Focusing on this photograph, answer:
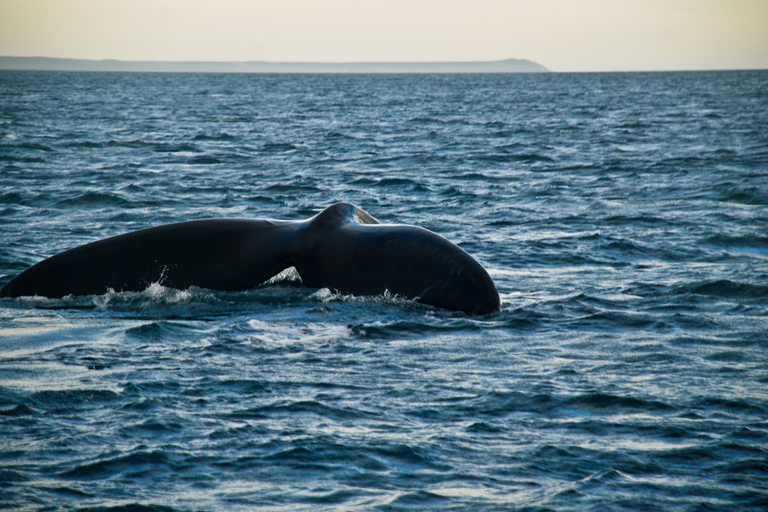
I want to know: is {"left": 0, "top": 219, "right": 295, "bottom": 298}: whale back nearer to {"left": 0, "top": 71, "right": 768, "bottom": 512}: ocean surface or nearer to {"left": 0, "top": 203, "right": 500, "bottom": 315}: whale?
{"left": 0, "top": 203, "right": 500, "bottom": 315}: whale

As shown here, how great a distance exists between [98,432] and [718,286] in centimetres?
597

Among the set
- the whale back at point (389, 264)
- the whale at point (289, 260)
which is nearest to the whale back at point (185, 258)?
the whale at point (289, 260)

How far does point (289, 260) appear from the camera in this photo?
248 inches

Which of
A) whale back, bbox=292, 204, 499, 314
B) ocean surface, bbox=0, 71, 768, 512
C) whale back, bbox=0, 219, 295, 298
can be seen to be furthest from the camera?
whale back, bbox=0, 219, 295, 298

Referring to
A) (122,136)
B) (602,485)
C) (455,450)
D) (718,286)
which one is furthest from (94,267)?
(122,136)

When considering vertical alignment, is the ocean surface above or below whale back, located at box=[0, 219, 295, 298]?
below

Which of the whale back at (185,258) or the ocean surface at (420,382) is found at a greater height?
the whale back at (185,258)

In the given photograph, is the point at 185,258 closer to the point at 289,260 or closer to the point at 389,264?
the point at 289,260

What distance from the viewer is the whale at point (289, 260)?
6.21m

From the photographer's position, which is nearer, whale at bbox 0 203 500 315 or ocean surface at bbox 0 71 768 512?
ocean surface at bbox 0 71 768 512

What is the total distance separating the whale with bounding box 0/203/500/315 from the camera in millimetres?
6211

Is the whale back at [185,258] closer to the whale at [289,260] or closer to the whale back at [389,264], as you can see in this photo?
the whale at [289,260]

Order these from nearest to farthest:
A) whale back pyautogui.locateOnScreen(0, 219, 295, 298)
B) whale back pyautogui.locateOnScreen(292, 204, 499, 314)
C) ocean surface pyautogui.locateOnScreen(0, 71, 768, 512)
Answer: ocean surface pyautogui.locateOnScreen(0, 71, 768, 512) → whale back pyautogui.locateOnScreen(292, 204, 499, 314) → whale back pyautogui.locateOnScreen(0, 219, 295, 298)

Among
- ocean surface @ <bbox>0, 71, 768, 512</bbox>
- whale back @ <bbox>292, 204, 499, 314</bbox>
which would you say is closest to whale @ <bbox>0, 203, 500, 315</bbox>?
whale back @ <bbox>292, 204, 499, 314</bbox>
